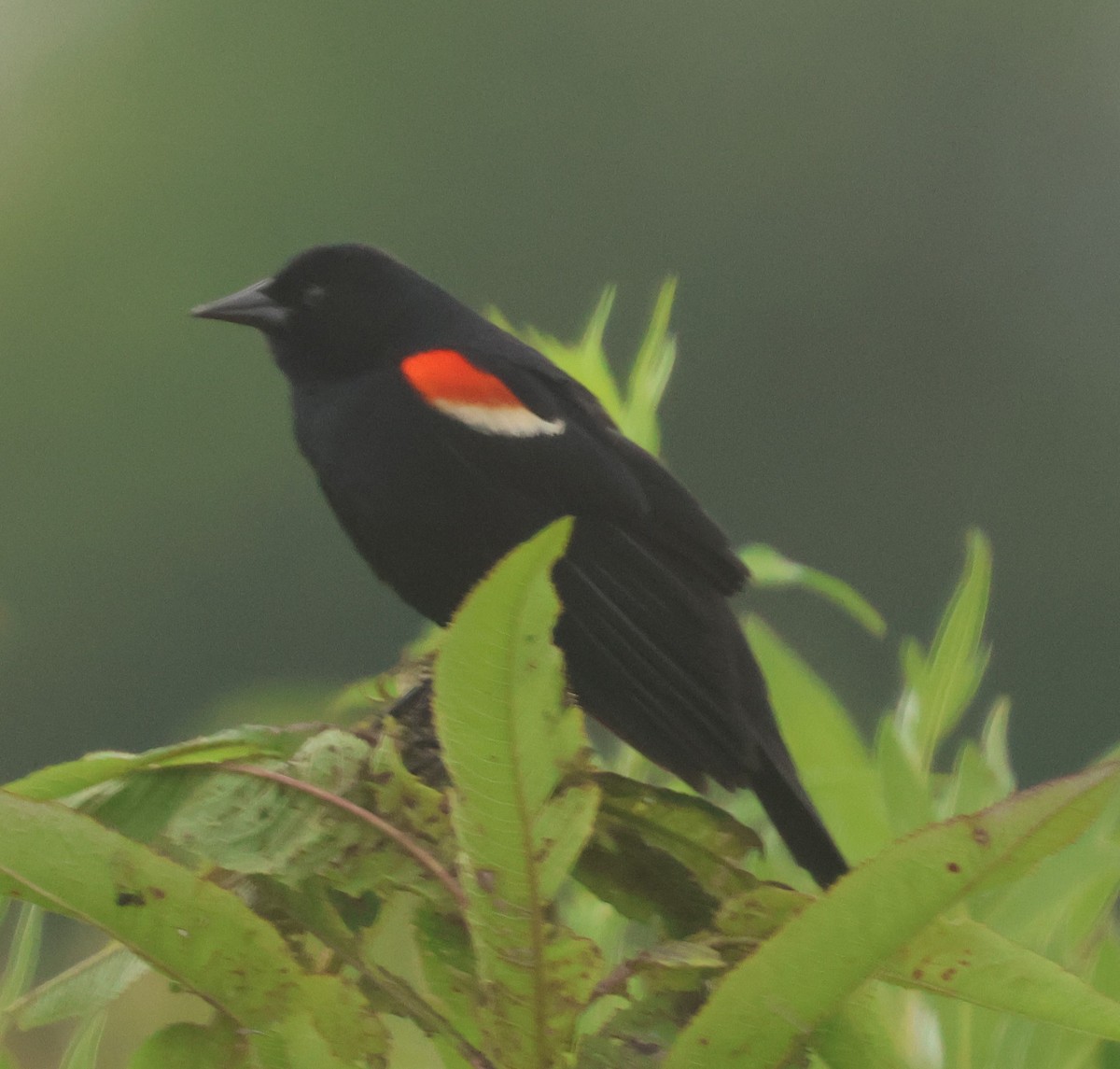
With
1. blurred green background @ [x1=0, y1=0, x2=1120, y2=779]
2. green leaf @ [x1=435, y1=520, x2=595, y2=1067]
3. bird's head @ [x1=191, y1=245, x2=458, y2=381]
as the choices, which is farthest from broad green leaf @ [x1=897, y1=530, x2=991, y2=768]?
blurred green background @ [x1=0, y1=0, x2=1120, y2=779]

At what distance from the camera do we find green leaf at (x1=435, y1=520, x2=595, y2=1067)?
45 cm

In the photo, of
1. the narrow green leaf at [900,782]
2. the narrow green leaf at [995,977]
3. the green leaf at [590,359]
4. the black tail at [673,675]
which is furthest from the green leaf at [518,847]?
the green leaf at [590,359]

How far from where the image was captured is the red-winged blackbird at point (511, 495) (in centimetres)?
109

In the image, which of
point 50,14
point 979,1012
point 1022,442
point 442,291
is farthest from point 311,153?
point 979,1012

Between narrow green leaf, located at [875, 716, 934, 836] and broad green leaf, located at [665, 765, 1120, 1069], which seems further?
narrow green leaf, located at [875, 716, 934, 836]

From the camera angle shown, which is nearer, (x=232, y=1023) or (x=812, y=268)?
(x=232, y=1023)

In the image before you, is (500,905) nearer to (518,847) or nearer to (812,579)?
(518,847)

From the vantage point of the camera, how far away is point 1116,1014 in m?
0.43

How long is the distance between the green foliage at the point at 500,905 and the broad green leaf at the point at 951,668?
12 cm

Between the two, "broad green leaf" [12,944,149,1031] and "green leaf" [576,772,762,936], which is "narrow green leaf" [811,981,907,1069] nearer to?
"green leaf" [576,772,762,936]

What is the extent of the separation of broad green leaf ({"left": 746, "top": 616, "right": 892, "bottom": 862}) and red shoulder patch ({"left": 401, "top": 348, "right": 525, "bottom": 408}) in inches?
23.7

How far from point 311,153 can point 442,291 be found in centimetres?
1115

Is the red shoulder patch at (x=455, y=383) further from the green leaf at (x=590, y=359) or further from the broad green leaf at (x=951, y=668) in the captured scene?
the broad green leaf at (x=951, y=668)

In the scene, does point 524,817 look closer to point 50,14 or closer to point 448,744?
point 448,744
